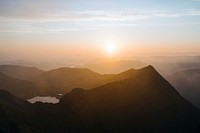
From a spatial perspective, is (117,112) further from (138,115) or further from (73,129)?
(73,129)

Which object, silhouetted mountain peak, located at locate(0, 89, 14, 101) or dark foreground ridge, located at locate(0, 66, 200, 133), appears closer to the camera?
dark foreground ridge, located at locate(0, 66, 200, 133)

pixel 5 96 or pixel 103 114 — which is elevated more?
pixel 5 96

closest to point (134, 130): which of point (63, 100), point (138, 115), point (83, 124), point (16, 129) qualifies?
point (138, 115)

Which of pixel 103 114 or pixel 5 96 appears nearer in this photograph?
pixel 103 114

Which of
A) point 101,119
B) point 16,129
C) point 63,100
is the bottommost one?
point 16,129

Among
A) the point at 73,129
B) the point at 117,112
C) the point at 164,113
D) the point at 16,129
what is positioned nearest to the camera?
the point at 16,129

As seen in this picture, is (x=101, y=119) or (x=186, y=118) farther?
(x=186, y=118)

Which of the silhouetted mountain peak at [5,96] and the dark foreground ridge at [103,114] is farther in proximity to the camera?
the silhouetted mountain peak at [5,96]

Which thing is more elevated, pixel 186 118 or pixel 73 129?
pixel 186 118
